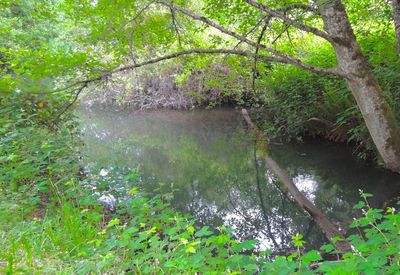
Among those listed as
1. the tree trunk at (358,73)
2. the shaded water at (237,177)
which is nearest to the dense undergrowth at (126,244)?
the shaded water at (237,177)

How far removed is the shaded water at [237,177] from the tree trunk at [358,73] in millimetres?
1556

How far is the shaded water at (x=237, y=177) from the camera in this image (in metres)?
5.54

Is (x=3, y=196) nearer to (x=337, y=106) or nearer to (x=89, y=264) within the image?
(x=89, y=264)

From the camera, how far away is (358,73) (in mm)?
4609

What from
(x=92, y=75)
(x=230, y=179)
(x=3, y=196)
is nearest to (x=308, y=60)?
(x=230, y=179)

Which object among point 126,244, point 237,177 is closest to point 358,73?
point 126,244

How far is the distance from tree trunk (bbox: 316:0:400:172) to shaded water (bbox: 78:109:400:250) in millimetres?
1556

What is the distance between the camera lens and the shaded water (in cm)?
554

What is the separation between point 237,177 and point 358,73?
4068mm

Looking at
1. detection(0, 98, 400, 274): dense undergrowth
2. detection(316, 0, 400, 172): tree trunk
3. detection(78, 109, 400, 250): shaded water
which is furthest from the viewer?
detection(78, 109, 400, 250): shaded water

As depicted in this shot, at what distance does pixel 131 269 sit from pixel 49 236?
0.91 m

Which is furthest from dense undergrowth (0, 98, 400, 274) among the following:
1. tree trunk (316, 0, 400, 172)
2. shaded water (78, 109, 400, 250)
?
tree trunk (316, 0, 400, 172)

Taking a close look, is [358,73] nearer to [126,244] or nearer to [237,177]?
[126,244]

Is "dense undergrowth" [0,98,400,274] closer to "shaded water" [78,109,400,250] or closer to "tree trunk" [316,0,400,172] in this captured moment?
"shaded water" [78,109,400,250]
